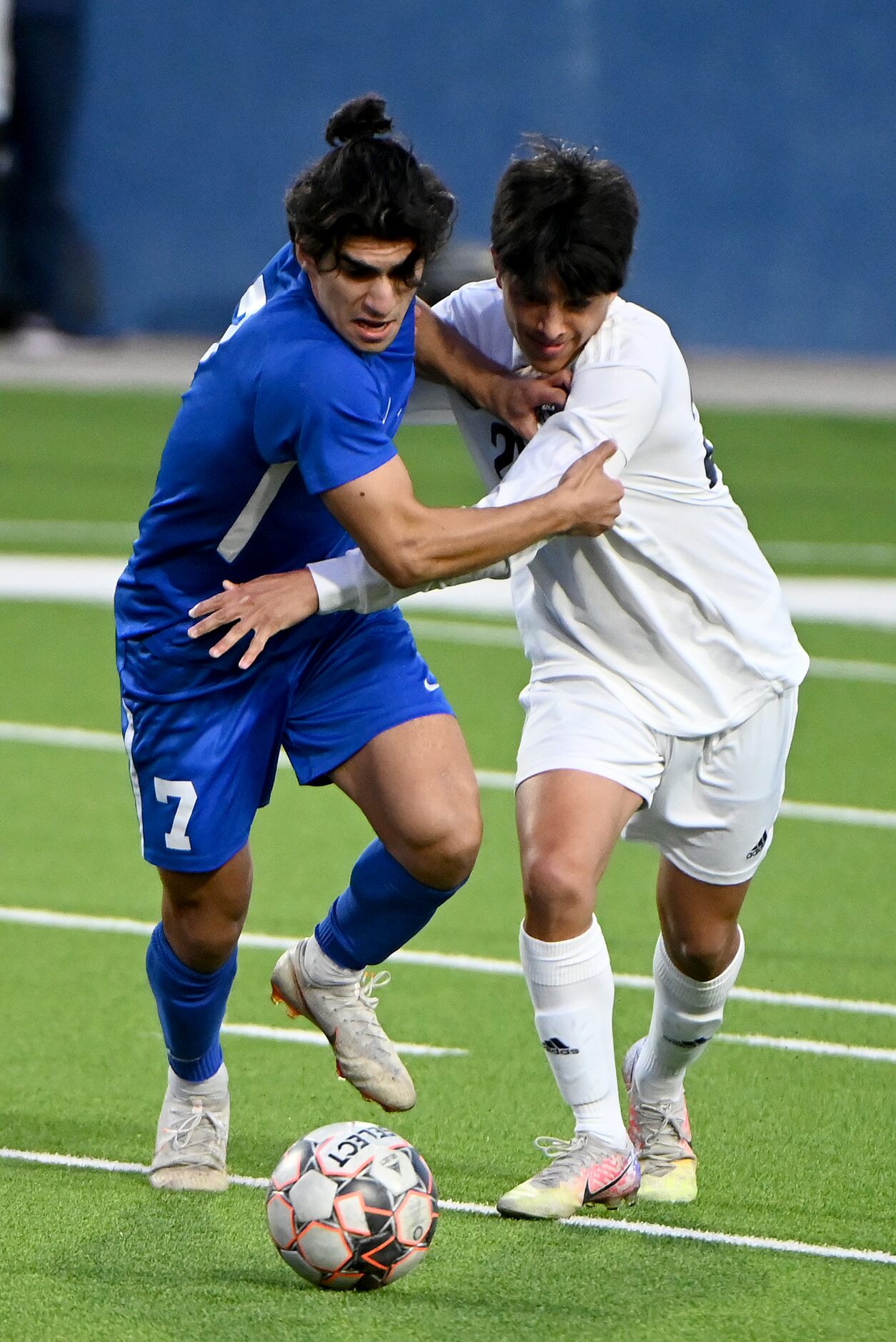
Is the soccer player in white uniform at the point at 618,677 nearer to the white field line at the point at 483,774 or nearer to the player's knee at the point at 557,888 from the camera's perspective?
the player's knee at the point at 557,888

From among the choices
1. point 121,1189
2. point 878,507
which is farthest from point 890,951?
point 878,507

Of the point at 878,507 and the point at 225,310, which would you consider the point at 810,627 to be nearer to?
the point at 878,507

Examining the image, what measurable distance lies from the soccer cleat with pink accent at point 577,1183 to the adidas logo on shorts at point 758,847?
69 cm

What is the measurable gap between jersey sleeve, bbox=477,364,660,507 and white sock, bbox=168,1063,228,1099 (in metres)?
1.50

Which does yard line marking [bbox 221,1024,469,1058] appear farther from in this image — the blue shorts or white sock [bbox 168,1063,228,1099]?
the blue shorts

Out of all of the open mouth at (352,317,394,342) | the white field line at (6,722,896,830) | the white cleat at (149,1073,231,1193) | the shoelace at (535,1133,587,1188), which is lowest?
the white field line at (6,722,896,830)

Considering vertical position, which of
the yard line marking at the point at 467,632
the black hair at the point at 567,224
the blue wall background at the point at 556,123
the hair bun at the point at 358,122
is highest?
the hair bun at the point at 358,122

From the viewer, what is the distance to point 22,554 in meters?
13.8

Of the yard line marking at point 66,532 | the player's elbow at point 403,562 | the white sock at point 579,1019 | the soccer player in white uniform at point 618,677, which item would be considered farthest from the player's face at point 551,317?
the yard line marking at point 66,532

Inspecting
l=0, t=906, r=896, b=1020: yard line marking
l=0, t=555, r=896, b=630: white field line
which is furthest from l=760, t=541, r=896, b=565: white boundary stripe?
l=0, t=906, r=896, b=1020: yard line marking

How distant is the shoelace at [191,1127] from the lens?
459 cm

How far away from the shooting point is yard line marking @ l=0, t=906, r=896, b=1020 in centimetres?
607

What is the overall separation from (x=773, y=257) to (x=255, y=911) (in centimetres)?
2264

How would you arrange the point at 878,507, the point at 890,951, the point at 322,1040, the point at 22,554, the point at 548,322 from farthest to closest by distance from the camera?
1. the point at 878,507
2. the point at 22,554
3. the point at 890,951
4. the point at 322,1040
5. the point at 548,322
